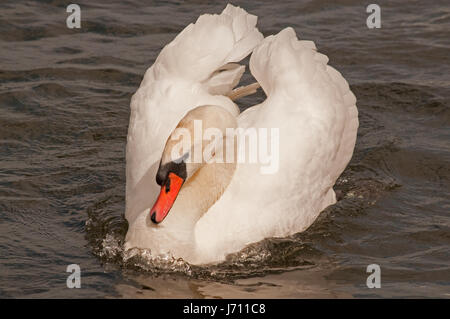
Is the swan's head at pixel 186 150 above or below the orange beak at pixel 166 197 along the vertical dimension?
above

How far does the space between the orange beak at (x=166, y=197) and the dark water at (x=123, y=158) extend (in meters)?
0.44

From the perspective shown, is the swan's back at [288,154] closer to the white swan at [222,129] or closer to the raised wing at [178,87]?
the white swan at [222,129]

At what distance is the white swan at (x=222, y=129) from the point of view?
271 inches

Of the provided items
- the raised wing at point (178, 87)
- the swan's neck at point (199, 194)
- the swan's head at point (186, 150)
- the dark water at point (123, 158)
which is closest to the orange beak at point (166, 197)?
the swan's head at point (186, 150)

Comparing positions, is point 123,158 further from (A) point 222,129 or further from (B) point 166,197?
(B) point 166,197

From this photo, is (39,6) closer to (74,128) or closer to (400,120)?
(74,128)

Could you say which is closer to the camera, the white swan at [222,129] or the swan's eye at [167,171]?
the swan's eye at [167,171]

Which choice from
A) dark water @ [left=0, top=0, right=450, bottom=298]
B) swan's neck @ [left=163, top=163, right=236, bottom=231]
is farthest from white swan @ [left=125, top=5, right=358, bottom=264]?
dark water @ [left=0, top=0, right=450, bottom=298]

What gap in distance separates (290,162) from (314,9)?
4.97m

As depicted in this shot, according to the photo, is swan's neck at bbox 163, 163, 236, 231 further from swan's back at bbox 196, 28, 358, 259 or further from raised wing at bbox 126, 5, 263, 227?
raised wing at bbox 126, 5, 263, 227

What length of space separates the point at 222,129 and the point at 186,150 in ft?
1.56

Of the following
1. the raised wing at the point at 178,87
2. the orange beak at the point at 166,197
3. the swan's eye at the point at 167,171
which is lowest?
the orange beak at the point at 166,197

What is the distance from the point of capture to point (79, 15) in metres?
11.5

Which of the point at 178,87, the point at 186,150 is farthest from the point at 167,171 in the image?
the point at 178,87
